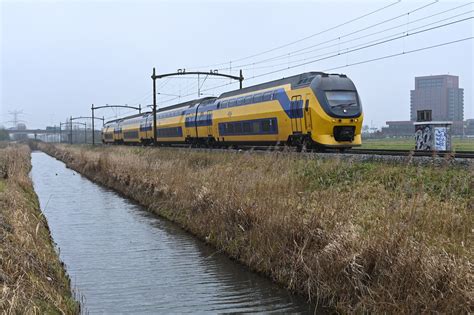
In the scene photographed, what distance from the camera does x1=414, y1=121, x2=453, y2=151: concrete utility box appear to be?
22.0 metres

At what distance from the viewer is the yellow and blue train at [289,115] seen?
2038 cm

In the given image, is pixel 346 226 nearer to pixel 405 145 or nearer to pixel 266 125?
pixel 266 125

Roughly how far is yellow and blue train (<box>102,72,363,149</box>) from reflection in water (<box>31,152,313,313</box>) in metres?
6.98

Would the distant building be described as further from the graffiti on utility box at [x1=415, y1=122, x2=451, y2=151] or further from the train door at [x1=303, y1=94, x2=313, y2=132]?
the train door at [x1=303, y1=94, x2=313, y2=132]

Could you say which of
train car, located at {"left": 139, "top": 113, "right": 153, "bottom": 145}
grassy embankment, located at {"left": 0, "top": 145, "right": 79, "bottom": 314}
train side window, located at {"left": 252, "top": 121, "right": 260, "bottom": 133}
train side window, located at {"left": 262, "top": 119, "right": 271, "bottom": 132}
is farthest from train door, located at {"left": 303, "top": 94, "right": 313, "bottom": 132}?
train car, located at {"left": 139, "top": 113, "right": 153, "bottom": 145}

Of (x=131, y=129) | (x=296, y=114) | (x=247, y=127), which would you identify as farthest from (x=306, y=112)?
(x=131, y=129)

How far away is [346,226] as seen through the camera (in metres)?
8.45

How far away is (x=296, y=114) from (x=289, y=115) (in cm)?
66

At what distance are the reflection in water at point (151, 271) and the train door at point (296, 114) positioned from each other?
24.9 feet

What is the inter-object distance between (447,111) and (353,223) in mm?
31756

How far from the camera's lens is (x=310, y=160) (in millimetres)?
15445

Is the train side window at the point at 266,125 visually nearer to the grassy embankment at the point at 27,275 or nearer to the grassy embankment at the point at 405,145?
the grassy embankment at the point at 405,145

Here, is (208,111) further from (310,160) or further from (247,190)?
(247,190)

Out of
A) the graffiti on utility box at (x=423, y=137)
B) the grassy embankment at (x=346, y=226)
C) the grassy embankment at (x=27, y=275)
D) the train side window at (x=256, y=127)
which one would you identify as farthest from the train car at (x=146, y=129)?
the grassy embankment at (x=27, y=275)
